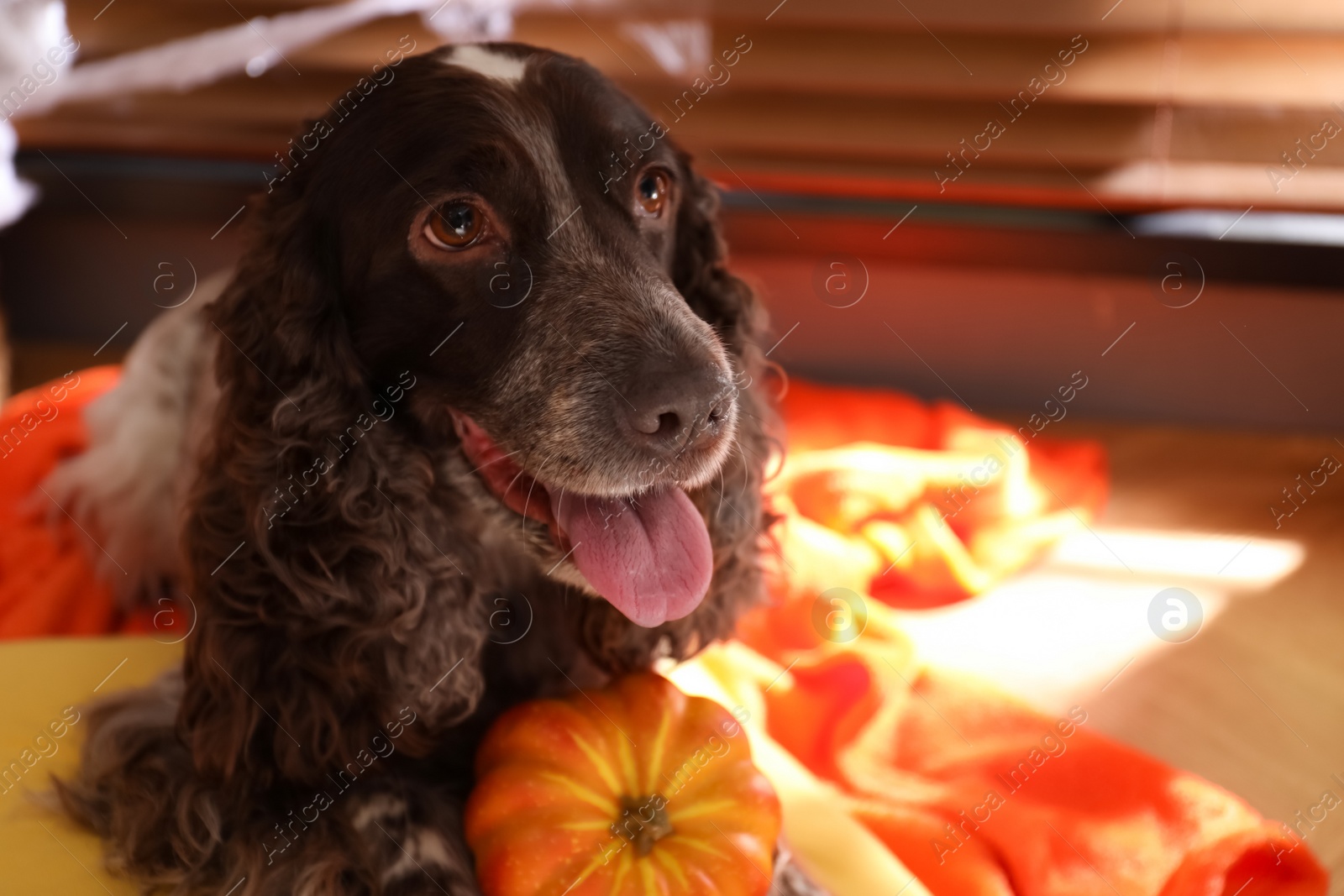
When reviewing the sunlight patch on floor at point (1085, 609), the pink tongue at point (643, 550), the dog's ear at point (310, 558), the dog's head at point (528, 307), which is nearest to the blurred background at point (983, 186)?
the sunlight patch on floor at point (1085, 609)

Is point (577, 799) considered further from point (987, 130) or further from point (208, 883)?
point (987, 130)

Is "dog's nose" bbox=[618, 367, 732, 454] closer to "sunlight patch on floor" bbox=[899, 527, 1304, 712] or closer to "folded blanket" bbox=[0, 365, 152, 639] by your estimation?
"sunlight patch on floor" bbox=[899, 527, 1304, 712]

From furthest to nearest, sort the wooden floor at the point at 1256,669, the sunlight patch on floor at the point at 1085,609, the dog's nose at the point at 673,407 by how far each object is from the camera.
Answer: the sunlight patch on floor at the point at 1085,609, the wooden floor at the point at 1256,669, the dog's nose at the point at 673,407

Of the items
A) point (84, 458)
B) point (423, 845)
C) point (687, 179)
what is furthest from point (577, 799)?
point (84, 458)

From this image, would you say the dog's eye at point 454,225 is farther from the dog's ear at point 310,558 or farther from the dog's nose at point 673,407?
the dog's nose at point 673,407

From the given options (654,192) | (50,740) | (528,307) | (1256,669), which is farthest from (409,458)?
(1256,669)
